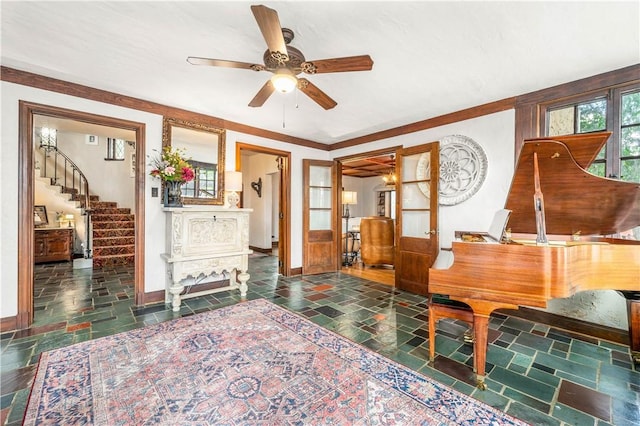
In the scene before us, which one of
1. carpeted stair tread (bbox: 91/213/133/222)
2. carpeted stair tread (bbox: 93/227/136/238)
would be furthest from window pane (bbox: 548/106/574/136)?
carpeted stair tread (bbox: 91/213/133/222)

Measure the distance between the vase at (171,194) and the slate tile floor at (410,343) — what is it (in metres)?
1.34

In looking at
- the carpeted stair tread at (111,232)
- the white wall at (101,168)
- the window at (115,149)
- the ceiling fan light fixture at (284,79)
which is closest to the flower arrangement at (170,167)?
the ceiling fan light fixture at (284,79)

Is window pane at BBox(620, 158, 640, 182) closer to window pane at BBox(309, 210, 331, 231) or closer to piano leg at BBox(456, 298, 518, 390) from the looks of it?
piano leg at BBox(456, 298, 518, 390)

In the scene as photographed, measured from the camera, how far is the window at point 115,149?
23.8 ft

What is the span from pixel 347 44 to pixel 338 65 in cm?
31

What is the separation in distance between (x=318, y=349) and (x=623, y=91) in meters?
Answer: 3.78

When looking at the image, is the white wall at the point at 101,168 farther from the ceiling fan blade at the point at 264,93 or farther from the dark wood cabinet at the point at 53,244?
the ceiling fan blade at the point at 264,93

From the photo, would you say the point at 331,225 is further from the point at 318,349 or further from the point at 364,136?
the point at 318,349

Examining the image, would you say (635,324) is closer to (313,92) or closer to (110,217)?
(313,92)

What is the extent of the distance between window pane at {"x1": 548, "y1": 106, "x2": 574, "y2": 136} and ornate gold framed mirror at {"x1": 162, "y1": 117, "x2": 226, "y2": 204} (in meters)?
4.27

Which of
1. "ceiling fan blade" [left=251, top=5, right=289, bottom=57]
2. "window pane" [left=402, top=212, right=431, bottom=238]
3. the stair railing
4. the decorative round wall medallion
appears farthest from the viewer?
the stair railing

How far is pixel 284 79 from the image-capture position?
2.09 m

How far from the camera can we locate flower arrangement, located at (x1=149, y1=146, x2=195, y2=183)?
333 cm

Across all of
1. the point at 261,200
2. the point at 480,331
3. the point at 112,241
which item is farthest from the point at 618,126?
the point at 112,241
